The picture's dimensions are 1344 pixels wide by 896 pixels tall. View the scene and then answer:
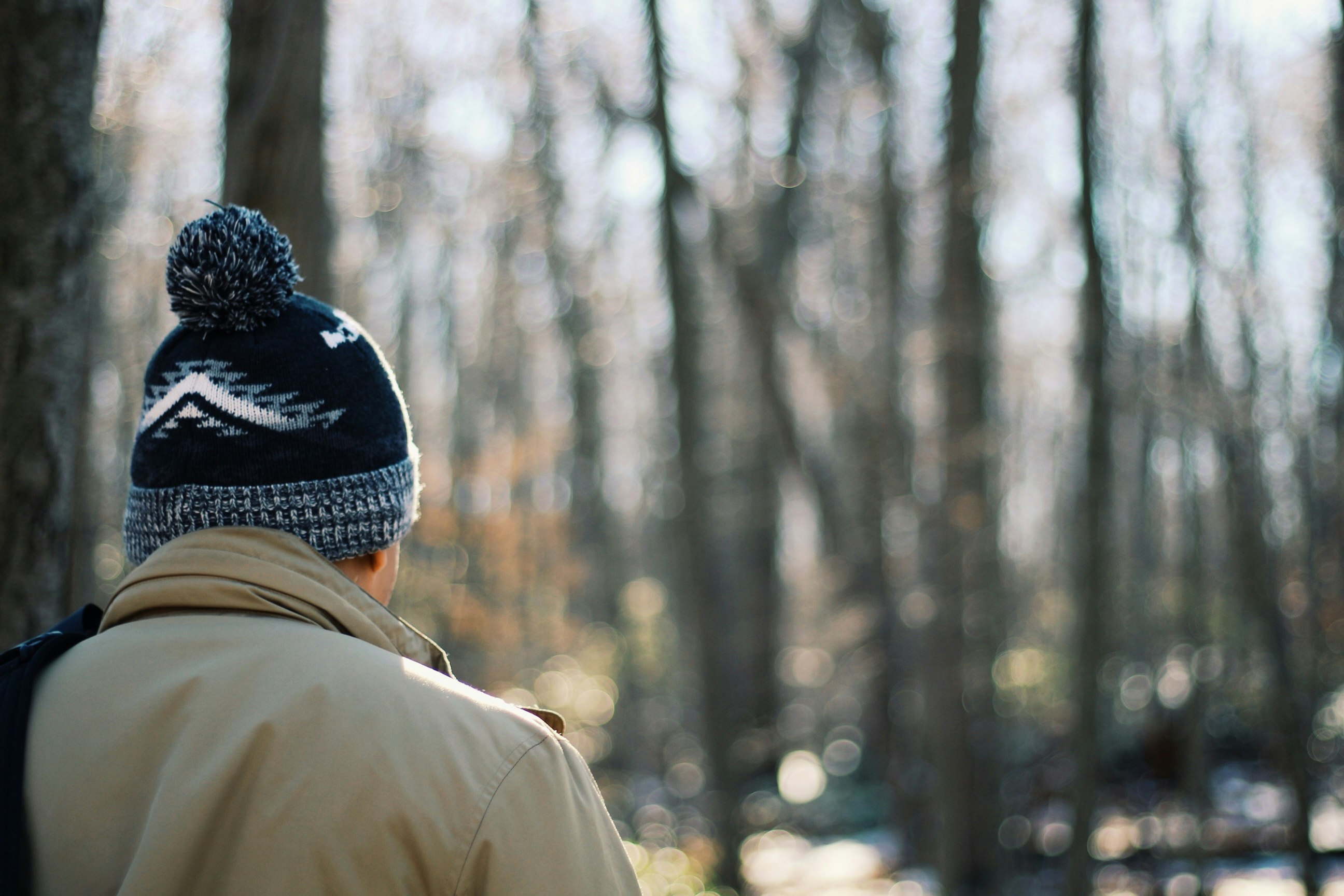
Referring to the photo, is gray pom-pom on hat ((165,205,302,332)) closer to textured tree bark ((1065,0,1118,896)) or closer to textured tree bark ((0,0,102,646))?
textured tree bark ((0,0,102,646))

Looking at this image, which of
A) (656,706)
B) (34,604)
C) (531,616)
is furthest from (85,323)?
(656,706)

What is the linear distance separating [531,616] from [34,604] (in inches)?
551

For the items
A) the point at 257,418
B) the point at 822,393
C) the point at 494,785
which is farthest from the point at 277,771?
the point at 822,393

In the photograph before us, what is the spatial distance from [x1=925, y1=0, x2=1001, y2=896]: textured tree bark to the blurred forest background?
0.04 metres

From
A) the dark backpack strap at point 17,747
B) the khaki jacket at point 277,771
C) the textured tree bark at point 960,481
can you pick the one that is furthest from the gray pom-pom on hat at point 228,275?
the textured tree bark at point 960,481

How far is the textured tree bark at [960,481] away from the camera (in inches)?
293

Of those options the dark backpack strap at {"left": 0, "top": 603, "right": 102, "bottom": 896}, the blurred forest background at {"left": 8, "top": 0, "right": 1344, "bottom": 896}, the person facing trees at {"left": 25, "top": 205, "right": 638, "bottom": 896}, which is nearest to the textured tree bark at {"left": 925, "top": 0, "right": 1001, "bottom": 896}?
the blurred forest background at {"left": 8, "top": 0, "right": 1344, "bottom": 896}

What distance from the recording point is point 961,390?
7.97 m

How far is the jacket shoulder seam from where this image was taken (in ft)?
3.36

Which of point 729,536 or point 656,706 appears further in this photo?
point 656,706

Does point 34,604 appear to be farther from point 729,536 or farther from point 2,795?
point 729,536

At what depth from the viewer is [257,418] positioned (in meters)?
1.24

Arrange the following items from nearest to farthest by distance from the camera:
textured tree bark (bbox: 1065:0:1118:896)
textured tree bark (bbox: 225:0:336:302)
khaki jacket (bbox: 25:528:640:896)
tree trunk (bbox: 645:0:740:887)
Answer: khaki jacket (bbox: 25:528:640:896), textured tree bark (bbox: 225:0:336:302), textured tree bark (bbox: 1065:0:1118:896), tree trunk (bbox: 645:0:740:887)

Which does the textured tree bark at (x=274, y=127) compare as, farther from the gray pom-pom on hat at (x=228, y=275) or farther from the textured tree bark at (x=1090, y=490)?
the textured tree bark at (x=1090, y=490)
